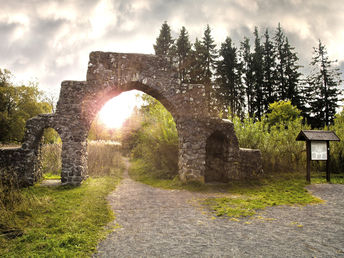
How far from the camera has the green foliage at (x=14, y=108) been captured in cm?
1897

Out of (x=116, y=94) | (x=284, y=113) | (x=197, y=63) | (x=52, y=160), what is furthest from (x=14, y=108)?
(x=284, y=113)

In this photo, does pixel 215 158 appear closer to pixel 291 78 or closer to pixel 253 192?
pixel 253 192

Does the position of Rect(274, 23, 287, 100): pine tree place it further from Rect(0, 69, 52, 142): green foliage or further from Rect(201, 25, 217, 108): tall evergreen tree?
Rect(0, 69, 52, 142): green foliage

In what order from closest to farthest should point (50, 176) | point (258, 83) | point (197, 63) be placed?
point (50, 176), point (197, 63), point (258, 83)

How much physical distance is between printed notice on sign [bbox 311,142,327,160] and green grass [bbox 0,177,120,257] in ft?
24.8

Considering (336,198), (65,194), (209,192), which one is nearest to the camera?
(336,198)

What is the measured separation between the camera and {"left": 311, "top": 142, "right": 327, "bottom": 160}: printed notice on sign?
8180mm

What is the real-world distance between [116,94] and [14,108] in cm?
1699

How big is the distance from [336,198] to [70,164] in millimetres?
8706

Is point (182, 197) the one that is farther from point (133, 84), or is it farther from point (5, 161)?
point (5, 161)

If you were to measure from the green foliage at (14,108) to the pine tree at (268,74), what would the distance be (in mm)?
26101

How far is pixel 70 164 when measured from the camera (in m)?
8.12

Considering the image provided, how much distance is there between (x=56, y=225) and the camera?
3.96m

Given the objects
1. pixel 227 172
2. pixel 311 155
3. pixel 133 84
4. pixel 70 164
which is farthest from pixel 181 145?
pixel 311 155
